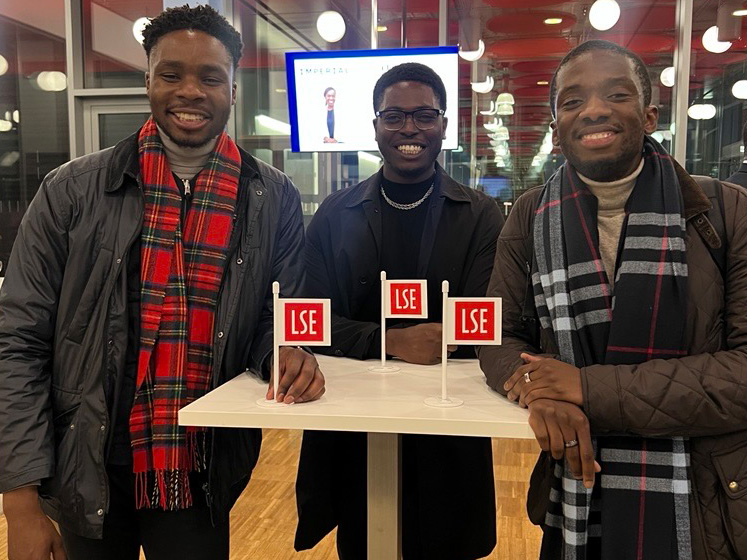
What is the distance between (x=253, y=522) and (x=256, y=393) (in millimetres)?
1777

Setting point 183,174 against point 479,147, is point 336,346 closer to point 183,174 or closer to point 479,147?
point 183,174

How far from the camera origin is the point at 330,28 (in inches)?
206

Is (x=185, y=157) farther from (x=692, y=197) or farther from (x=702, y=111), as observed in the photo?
(x=702, y=111)

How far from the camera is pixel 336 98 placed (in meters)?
4.14

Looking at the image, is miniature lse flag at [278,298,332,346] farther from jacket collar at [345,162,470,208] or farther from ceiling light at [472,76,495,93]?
ceiling light at [472,76,495,93]

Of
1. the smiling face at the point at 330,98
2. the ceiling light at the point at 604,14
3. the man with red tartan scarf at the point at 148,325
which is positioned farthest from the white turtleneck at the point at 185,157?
the ceiling light at the point at 604,14

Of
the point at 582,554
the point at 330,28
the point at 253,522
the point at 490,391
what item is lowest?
the point at 253,522

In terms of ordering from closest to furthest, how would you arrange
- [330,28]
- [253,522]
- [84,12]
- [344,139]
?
[253,522]
[344,139]
[84,12]
[330,28]

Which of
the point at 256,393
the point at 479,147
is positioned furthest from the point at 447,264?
the point at 479,147

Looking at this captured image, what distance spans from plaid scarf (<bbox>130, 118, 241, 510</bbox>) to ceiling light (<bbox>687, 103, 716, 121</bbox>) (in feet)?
14.1

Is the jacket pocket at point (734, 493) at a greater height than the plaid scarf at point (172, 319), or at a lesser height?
lesser

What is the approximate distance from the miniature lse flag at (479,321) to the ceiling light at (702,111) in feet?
13.6

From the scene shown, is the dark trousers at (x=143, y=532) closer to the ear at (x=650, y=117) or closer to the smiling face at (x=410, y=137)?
the smiling face at (x=410, y=137)

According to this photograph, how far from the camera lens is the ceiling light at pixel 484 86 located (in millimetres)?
5262
